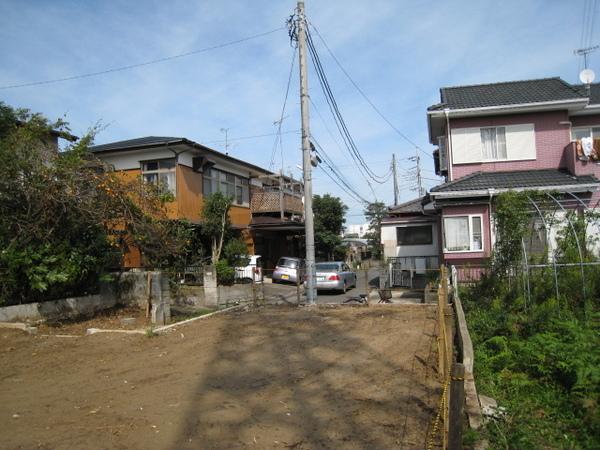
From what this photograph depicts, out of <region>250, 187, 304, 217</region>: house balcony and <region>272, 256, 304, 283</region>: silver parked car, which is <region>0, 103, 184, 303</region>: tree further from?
<region>250, 187, 304, 217</region>: house balcony

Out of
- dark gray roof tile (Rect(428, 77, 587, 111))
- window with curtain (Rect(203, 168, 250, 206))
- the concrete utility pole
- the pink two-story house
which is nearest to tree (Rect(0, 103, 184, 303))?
the concrete utility pole

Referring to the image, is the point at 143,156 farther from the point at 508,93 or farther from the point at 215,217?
the point at 508,93

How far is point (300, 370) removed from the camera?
7.59 meters

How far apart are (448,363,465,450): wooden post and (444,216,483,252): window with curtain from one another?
13557 millimetres

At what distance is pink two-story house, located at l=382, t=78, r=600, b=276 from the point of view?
16312mm

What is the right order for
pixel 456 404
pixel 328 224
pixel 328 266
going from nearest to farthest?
pixel 456 404 → pixel 328 266 → pixel 328 224

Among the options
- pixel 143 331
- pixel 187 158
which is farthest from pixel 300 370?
pixel 187 158

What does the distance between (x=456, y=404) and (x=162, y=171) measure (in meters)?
20.3

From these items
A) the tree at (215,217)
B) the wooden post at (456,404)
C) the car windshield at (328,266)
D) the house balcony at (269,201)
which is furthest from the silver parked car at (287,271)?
the wooden post at (456,404)

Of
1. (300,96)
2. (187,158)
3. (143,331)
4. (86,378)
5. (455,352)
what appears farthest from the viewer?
(187,158)

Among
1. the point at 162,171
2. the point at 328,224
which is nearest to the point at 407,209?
the point at 162,171

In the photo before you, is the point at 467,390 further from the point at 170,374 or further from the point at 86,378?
the point at 86,378

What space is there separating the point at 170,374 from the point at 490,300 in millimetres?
7699

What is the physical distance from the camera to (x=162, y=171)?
870 inches
